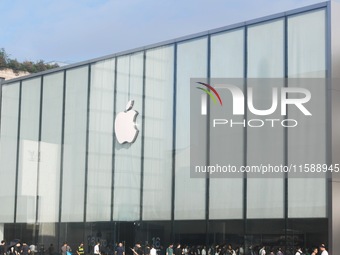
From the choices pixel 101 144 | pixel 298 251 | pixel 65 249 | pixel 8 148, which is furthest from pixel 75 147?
pixel 298 251

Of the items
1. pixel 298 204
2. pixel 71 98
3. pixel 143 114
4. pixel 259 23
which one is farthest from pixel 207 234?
pixel 71 98

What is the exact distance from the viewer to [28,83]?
50688mm

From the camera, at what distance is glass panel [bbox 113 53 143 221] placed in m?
42.5

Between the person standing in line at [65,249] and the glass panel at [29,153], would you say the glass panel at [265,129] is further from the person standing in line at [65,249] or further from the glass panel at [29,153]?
the glass panel at [29,153]

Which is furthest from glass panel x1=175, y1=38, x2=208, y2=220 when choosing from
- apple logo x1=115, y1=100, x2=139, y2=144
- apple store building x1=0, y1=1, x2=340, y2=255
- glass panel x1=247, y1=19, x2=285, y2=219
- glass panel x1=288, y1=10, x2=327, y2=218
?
glass panel x1=288, y1=10, x2=327, y2=218

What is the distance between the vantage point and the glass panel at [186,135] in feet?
128

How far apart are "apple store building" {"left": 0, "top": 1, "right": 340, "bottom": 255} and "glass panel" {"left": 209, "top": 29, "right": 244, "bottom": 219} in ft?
0.19

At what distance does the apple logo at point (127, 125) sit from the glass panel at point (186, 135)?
332 cm

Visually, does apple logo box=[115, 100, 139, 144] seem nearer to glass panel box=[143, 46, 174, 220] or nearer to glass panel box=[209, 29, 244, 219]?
glass panel box=[143, 46, 174, 220]

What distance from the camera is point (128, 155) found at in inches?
1702

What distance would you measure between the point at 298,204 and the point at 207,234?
A: 563 cm

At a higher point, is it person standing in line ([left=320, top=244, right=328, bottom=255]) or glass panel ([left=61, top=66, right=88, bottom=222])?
glass panel ([left=61, top=66, right=88, bottom=222])

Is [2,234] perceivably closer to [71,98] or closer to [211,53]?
[71,98]

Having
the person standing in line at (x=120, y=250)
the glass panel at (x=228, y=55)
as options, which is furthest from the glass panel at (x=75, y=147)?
the glass panel at (x=228, y=55)
